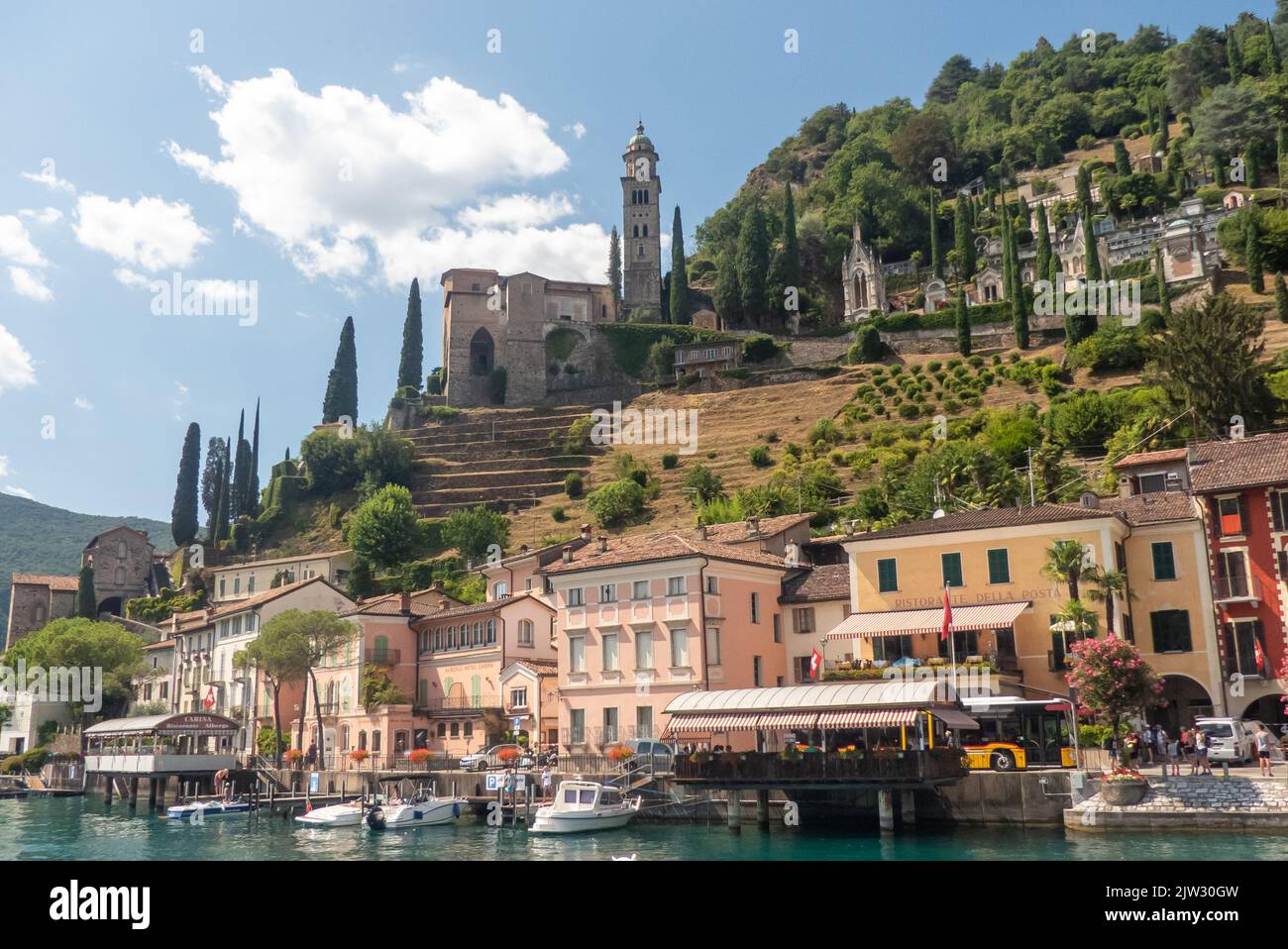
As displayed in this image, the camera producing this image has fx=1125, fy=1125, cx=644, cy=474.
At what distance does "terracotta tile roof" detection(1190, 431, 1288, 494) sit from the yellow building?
5.02ft

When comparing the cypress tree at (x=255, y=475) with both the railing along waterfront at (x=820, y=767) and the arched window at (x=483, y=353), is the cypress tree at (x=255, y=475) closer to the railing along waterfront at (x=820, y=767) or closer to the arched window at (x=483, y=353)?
the arched window at (x=483, y=353)

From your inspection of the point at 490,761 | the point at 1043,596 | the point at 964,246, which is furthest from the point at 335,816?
the point at 964,246

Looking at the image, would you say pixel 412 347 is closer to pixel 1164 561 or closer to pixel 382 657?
pixel 382 657

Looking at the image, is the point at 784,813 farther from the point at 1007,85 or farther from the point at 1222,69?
the point at 1007,85

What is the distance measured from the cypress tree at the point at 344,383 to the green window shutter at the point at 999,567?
92.9 metres

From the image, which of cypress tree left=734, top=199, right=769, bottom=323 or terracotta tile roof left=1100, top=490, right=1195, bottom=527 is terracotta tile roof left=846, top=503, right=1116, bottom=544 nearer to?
terracotta tile roof left=1100, top=490, right=1195, bottom=527

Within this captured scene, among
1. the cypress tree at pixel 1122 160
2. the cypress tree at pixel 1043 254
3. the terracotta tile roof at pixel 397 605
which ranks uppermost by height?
the cypress tree at pixel 1122 160

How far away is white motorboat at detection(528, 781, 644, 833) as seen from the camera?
38031 mm

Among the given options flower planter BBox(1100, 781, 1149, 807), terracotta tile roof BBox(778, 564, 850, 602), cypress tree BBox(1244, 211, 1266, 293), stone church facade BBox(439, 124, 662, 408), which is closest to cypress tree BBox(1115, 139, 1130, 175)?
cypress tree BBox(1244, 211, 1266, 293)

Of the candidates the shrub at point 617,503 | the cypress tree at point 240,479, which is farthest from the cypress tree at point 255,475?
the shrub at point 617,503

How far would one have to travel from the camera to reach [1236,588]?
40312mm

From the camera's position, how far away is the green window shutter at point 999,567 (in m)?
42.7

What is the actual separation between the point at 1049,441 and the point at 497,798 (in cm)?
4806
